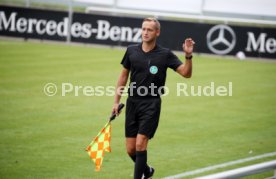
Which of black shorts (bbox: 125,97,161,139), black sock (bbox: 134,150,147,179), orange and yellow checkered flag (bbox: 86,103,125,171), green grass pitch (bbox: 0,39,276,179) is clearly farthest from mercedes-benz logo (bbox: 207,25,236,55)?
black sock (bbox: 134,150,147,179)

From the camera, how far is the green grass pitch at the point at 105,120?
10523 mm

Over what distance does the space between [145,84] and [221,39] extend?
19501 millimetres

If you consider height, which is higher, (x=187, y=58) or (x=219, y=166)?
(x=187, y=58)

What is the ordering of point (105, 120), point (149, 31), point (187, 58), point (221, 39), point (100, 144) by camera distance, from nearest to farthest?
point (187, 58)
point (149, 31)
point (100, 144)
point (105, 120)
point (221, 39)

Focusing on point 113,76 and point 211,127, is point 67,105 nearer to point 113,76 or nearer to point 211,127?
point 211,127

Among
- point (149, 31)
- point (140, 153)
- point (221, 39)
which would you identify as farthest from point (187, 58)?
point (221, 39)

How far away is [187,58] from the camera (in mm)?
8297

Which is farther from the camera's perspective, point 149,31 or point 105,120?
point 105,120

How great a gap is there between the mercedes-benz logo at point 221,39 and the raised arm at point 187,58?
19.4 metres

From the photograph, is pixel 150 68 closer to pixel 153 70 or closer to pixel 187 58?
pixel 153 70

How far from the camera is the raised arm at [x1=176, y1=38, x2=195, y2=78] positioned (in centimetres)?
811

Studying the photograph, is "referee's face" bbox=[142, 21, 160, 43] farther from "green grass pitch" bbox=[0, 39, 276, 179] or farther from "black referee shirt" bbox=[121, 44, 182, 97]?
"green grass pitch" bbox=[0, 39, 276, 179]

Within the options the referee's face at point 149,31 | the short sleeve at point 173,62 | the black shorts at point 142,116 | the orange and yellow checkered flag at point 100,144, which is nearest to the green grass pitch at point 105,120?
the orange and yellow checkered flag at point 100,144

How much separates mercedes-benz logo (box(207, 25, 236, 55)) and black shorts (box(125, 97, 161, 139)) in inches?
763
